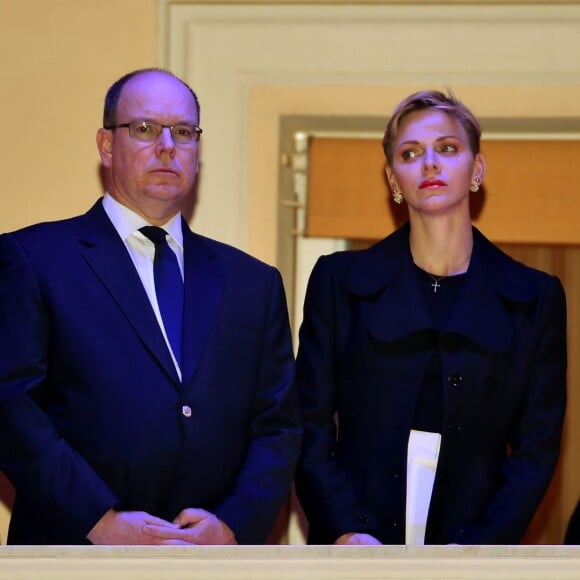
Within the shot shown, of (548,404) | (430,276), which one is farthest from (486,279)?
(548,404)

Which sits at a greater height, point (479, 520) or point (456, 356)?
point (456, 356)

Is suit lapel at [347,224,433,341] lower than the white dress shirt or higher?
lower

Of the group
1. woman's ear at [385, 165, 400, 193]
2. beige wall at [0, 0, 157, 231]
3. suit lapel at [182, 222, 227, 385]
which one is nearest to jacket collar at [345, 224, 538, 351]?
woman's ear at [385, 165, 400, 193]

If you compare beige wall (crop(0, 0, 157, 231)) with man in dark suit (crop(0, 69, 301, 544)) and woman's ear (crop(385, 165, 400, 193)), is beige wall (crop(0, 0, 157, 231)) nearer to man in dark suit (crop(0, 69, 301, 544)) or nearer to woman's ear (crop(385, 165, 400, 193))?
man in dark suit (crop(0, 69, 301, 544))

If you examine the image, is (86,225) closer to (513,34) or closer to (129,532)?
(129,532)

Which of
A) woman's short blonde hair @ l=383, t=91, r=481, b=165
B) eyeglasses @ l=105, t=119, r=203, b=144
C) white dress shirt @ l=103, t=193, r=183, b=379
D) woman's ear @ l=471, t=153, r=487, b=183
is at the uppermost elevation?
woman's short blonde hair @ l=383, t=91, r=481, b=165

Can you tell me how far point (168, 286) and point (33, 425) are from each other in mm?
454

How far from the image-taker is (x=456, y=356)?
2.90m

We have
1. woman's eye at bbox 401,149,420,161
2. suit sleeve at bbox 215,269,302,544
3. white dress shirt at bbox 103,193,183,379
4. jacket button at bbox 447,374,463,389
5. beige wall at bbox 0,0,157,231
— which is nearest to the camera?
suit sleeve at bbox 215,269,302,544

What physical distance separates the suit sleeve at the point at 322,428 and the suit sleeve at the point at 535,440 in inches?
10.7

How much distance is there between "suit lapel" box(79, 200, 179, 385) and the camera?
105 inches

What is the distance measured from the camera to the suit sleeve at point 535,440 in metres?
2.82

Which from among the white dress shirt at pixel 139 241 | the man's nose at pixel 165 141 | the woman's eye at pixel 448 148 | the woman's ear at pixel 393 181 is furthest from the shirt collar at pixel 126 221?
the woman's eye at pixel 448 148

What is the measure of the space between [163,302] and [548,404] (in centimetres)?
93
